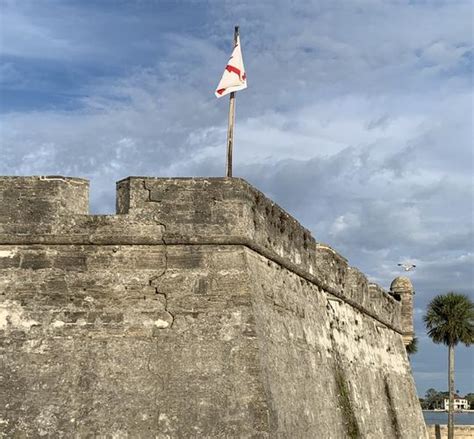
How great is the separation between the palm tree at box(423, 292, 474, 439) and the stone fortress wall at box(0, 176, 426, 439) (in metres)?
32.6

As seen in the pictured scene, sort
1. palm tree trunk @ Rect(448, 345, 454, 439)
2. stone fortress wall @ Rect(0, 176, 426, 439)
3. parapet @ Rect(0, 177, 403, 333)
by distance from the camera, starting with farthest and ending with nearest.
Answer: palm tree trunk @ Rect(448, 345, 454, 439) → parapet @ Rect(0, 177, 403, 333) → stone fortress wall @ Rect(0, 176, 426, 439)

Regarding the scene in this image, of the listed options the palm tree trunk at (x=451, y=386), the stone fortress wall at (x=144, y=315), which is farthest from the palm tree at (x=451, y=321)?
the stone fortress wall at (x=144, y=315)

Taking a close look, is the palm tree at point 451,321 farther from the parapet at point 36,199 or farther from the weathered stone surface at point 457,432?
the parapet at point 36,199

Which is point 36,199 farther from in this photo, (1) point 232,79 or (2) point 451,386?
(2) point 451,386

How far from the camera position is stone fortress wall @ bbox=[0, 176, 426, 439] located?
8539mm

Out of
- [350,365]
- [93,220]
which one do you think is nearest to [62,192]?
[93,220]

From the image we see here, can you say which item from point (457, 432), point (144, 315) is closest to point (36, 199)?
point (144, 315)

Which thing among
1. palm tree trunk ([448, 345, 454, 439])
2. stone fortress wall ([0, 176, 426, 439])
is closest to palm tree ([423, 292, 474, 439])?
palm tree trunk ([448, 345, 454, 439])

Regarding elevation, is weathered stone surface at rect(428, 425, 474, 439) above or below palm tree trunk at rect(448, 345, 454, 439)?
below

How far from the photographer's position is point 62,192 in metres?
9.26

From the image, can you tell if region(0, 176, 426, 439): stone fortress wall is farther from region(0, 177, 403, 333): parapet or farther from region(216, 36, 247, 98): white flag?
region(216, 36, 247, 98): white flag

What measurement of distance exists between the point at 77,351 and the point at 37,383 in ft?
1.61

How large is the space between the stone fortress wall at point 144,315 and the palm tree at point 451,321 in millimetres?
32560

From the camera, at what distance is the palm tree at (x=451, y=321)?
41.4 meters
